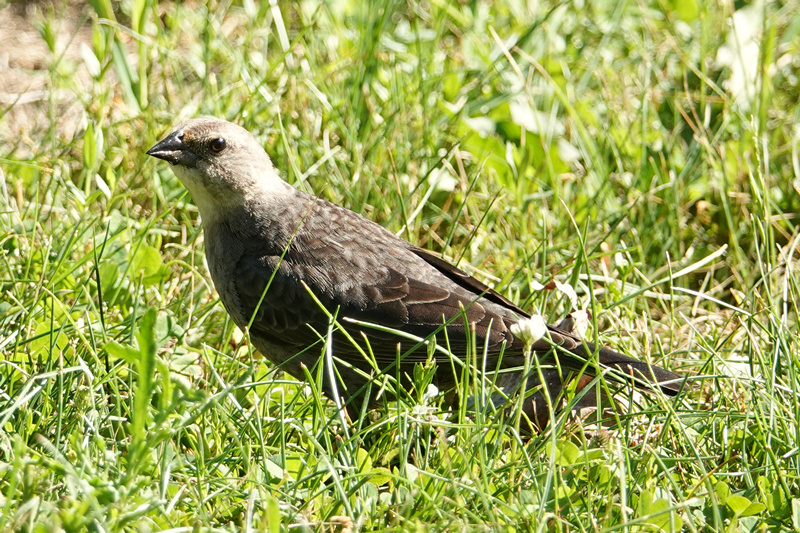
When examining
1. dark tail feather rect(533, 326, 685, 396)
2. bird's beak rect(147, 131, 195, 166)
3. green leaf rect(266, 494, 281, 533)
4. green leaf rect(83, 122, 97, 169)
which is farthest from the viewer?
green leaf rect(83, 122, 97, 169)

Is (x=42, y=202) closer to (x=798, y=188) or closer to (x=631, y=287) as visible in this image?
(x=631, y=287)

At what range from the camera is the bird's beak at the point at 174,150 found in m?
3.83

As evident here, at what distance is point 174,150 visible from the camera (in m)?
3.86

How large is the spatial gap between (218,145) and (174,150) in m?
0.18

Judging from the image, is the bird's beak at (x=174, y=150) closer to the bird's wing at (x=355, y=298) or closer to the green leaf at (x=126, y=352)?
the bird's wing at (x=355, y=298)

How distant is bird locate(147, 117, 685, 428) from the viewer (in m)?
3.67

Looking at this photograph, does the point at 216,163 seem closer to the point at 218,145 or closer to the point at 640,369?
the point at 218,145

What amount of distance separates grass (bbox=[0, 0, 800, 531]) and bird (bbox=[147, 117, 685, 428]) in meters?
0.20

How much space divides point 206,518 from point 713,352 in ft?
5.84

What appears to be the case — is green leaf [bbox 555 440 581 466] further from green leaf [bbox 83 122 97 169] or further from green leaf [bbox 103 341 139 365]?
green leaf [bbox 83 122 97 169]

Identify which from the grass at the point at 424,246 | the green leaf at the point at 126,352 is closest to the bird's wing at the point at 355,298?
the grass at the point at 424,246

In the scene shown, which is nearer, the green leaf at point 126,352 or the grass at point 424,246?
the green leaf at point 126,352

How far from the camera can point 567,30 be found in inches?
241

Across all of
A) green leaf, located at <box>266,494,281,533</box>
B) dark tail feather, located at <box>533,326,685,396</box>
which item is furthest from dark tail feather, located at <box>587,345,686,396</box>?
green leaf, located at <box>266,494,281,533</box>
